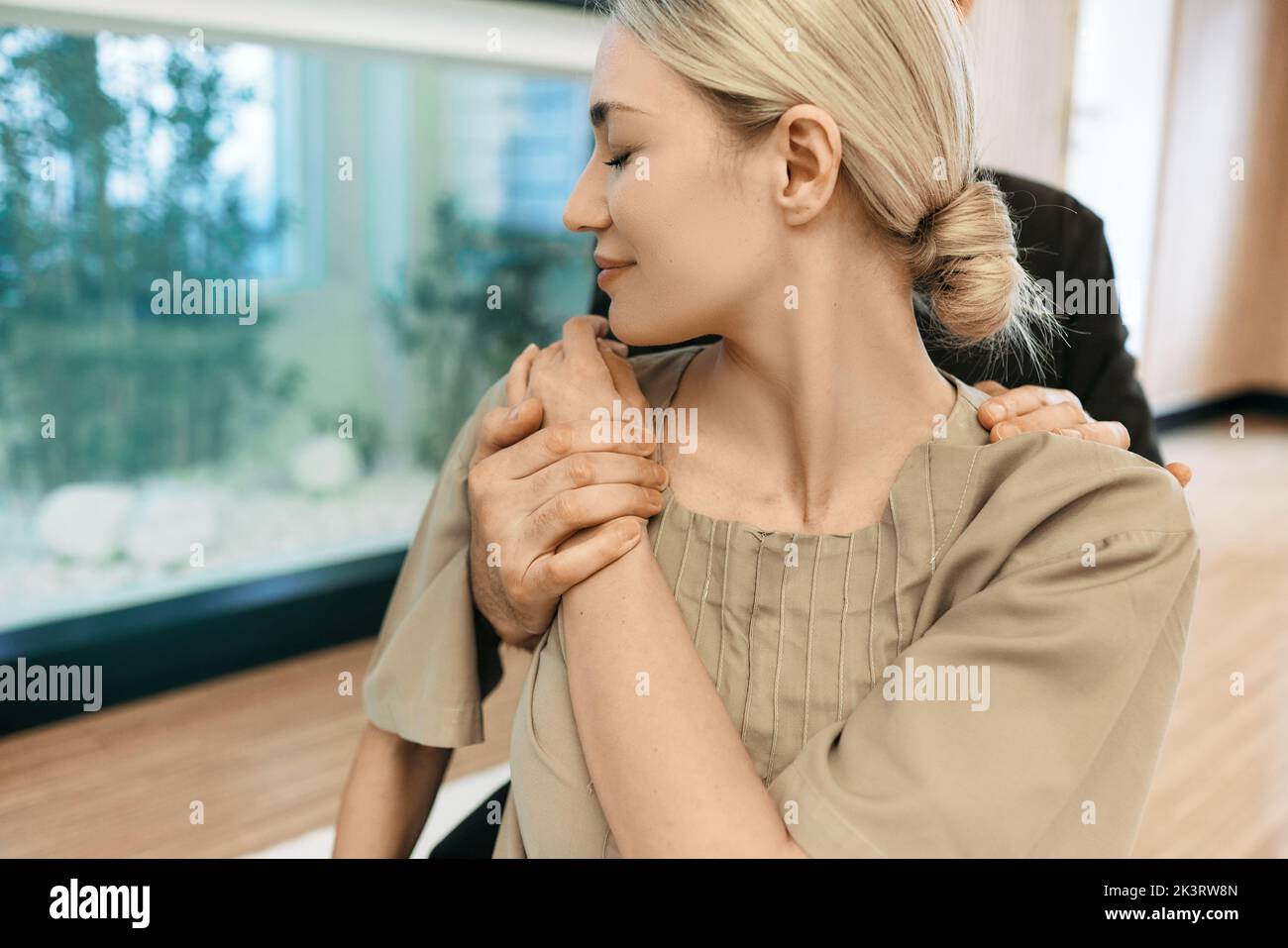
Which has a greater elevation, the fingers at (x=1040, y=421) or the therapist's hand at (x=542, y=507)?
the fingers at (x=1040, y=421)

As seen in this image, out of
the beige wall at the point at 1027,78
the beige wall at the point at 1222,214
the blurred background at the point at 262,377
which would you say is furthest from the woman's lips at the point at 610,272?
the beige wall at the point at 1222,214

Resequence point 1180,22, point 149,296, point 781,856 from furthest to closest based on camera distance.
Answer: point 1180,22 < point 149,296 < point 781,856

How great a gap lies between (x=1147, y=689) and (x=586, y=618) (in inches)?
16.5

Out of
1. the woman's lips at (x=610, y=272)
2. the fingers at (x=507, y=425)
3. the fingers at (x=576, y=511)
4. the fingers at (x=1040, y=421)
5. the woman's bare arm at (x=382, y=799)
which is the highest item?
the woman's lips at (x=610, y=272)

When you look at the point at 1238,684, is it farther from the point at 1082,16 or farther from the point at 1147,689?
the point at 1082,16

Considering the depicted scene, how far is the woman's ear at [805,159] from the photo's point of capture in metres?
0.88

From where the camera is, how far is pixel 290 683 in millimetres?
2803

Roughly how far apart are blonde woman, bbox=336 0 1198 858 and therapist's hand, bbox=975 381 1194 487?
0.02 meters

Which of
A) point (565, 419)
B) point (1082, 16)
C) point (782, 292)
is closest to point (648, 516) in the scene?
point (565, 419)

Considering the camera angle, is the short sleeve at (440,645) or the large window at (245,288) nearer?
the short sleeve at (440,645)

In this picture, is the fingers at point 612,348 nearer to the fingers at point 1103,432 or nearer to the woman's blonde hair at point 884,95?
the woman's blonde hair at point 884,95

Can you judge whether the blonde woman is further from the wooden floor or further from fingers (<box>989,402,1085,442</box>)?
the wooden floor

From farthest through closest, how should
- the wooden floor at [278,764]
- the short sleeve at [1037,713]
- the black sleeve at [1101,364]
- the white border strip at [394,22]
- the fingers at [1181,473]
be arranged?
the white border strip at [394,22], the wooden floor at [278,764], the black sleeve at [1101,364], the fingers at [1181,473], the short sleeve at [1037,713]

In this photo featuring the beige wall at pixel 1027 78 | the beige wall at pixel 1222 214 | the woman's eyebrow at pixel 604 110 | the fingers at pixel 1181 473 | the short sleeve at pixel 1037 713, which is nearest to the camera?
the short sleeve at pixel 1037 713
